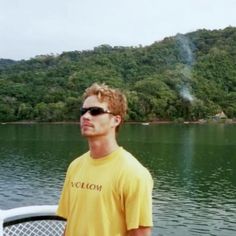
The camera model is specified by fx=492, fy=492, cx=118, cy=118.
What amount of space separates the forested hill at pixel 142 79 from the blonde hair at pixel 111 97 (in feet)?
261

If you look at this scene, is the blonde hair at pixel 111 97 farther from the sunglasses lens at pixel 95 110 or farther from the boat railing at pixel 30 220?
the boat railing at pixel 30 220

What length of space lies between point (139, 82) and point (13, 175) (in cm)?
6640

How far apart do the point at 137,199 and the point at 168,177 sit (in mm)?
28123

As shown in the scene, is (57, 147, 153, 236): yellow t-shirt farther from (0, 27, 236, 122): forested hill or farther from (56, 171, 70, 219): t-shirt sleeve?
(0, 27, 236, 122): forested hill

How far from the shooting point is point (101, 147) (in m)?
2.15

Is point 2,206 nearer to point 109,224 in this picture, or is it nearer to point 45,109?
point 109,224

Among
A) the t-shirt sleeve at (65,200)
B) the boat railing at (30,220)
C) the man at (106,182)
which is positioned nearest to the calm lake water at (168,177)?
the boat railing at (30,220)

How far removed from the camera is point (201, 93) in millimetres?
98562

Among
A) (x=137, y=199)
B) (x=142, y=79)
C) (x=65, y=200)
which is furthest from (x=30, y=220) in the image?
(x=142, y=79)

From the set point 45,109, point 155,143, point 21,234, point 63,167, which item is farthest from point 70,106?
point 21,234

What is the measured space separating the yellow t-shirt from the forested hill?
7959 centimetres

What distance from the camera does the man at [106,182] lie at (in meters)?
2.02

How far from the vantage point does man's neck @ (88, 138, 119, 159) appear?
2145 mm

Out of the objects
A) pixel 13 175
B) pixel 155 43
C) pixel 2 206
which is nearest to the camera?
pixel 2 206
